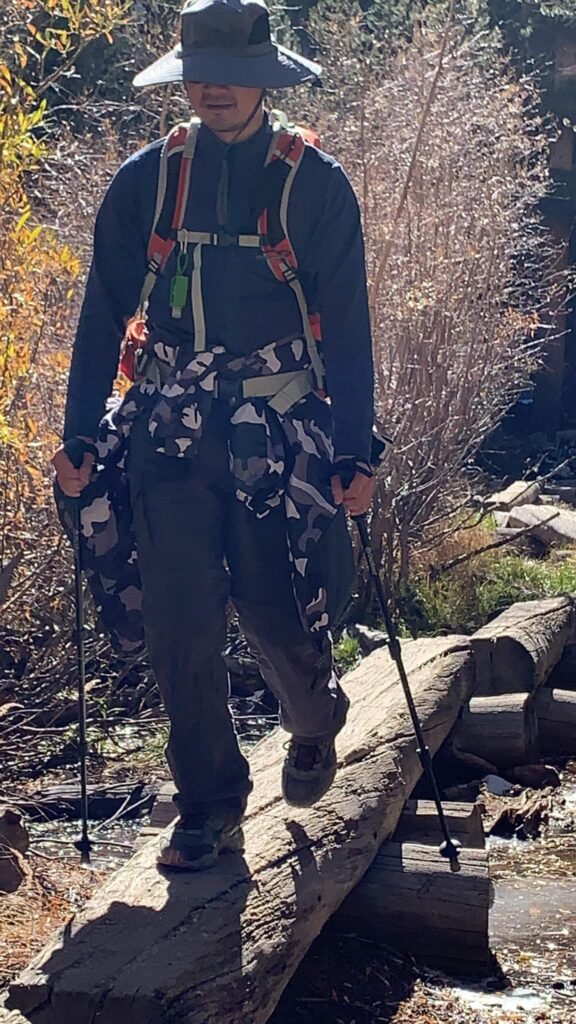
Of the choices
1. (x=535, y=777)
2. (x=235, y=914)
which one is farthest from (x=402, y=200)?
(x=235, y=914)

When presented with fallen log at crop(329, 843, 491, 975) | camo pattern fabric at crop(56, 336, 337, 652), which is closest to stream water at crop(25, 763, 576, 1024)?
fallen log at crop(329, 843, 491, 975)

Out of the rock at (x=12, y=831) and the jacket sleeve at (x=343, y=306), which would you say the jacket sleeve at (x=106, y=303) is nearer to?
the jacket sleeve at (x=343, y=306)

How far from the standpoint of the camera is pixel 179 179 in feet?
12.6

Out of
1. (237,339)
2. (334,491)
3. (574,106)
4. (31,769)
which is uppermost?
(574,106)

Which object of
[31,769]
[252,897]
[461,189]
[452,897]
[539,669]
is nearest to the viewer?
[252,897]

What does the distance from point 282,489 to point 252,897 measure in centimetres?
100

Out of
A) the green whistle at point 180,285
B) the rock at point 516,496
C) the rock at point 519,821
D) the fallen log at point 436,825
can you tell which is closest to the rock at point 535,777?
the rock at point 519,821

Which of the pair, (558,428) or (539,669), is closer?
(539,669)

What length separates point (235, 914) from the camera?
3.69 metres

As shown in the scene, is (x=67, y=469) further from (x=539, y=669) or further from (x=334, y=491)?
(x=539, y=669)

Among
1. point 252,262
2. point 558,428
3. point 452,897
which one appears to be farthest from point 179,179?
point 558,428

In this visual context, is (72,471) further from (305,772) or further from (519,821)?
(519,821)

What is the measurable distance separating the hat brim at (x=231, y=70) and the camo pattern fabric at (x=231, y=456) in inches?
25.0

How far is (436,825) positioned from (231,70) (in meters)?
2.39
